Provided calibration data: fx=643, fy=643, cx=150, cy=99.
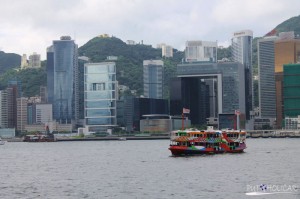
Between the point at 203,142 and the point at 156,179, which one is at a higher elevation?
the point at 203,142

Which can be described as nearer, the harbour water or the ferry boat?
the harbour water

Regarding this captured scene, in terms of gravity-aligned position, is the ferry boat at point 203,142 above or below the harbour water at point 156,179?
above

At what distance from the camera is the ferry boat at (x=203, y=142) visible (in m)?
155

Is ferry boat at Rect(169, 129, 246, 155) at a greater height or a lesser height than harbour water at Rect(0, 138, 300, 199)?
greater

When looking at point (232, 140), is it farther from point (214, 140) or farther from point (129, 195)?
point (129, 195)

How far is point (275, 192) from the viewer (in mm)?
81688

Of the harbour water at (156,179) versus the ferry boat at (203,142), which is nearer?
the harbour water at (156,179)

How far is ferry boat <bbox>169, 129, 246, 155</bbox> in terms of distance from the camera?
155 meters

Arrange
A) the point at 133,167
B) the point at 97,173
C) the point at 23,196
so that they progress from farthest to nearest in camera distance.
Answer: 1. the point at 133,167
2. the point at 97,173
3. the point at 23,196

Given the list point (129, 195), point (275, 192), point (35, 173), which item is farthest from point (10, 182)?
point (275, 192)

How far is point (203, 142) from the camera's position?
158 meters

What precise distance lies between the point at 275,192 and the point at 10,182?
47.0 meters

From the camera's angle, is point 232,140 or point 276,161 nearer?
point 276,161

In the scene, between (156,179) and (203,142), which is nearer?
(156,179)
